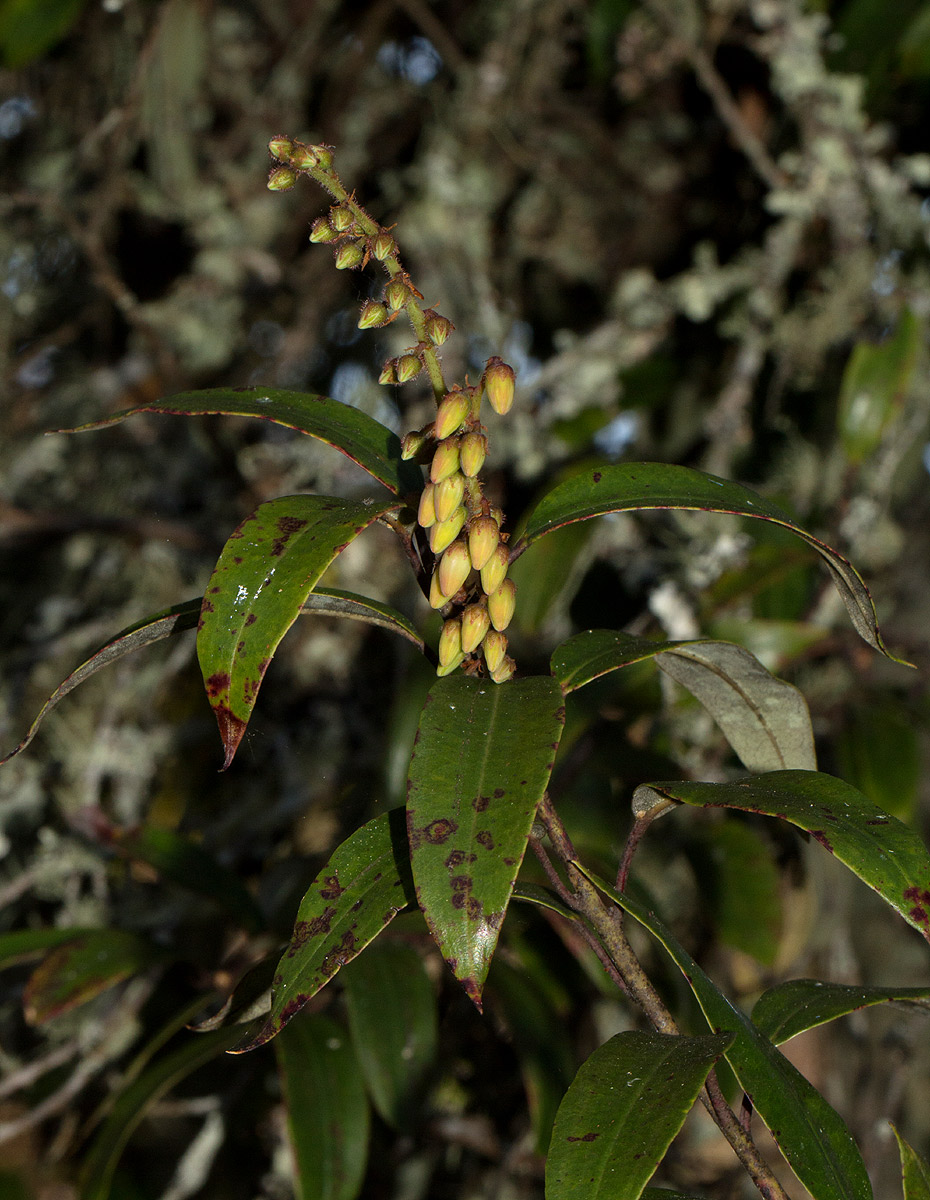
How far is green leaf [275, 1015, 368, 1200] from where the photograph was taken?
0.68 metres

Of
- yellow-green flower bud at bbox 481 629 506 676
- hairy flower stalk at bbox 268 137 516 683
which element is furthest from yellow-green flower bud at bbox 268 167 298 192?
yellow-green flower bud at bbox 481 629 506 676

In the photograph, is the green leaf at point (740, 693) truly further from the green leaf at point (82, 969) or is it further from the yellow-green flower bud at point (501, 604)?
the green leaf at point (82, 969)

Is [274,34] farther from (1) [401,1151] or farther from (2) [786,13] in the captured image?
(1) [401,1151]

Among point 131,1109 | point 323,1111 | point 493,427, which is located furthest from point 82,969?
point 493,427

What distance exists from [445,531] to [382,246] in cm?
13

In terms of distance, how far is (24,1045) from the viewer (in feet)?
4.05

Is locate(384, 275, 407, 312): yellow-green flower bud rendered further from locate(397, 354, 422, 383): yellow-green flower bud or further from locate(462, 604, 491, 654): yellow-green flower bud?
locate(462, 604, 491, 654): yellow-green flower bud

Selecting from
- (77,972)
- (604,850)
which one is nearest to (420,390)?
(604,850)

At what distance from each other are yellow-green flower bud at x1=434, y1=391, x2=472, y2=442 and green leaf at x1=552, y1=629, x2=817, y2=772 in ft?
0.48

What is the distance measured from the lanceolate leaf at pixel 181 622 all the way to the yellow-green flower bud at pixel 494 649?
0.16 ft

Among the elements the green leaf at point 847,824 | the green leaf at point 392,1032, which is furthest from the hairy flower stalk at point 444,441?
the green leaf at point 392,1032

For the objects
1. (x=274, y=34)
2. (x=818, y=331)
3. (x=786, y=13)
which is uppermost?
(x=274, y=34)

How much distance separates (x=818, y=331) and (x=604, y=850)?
0.87m

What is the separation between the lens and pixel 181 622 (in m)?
0.47
